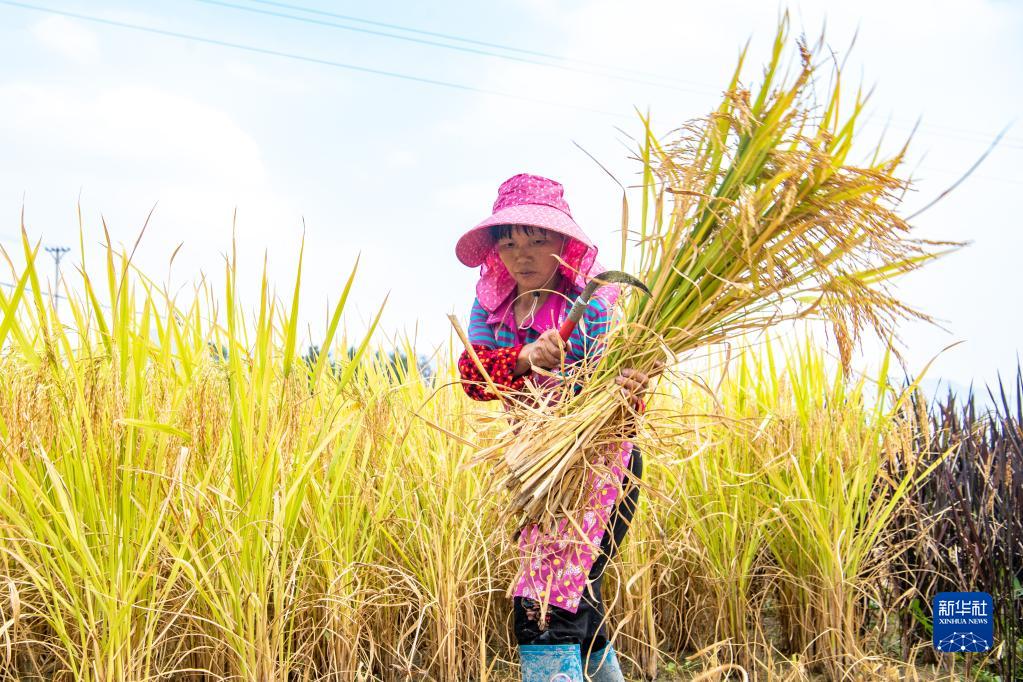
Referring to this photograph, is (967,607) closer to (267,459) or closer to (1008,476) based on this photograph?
(1008,476)

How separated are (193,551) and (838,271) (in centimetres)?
153

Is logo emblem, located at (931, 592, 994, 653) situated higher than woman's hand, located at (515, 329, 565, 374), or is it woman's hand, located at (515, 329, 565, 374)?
woman's hand, located at (515, 329, 565, 374)

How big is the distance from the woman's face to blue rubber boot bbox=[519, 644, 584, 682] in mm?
925

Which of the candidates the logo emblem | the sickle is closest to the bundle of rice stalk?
the sickle

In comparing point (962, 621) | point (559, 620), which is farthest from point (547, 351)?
point (962, 621)

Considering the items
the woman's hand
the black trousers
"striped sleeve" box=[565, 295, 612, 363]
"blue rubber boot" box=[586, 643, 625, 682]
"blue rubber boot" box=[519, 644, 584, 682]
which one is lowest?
"blue rubber boot" box=[586, 643, 625, 682]

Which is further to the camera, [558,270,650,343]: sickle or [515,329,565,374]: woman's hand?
[515,329,565,374]: woman's hand

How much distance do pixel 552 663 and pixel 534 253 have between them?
1049 mm

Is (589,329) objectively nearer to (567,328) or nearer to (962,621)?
(567,328)

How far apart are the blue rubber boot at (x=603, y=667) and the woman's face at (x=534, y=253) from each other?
3.39 ft

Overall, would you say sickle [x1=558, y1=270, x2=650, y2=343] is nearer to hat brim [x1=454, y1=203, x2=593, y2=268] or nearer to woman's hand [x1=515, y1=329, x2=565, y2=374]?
woman's hand [x1=515, y1=329, x2=565, y2=374]

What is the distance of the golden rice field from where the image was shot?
1830mm

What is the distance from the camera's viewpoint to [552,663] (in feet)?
6.67

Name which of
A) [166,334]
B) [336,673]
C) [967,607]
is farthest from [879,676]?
[166,334]
